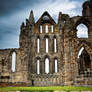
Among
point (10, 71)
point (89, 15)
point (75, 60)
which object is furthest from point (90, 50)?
point (10, 71)

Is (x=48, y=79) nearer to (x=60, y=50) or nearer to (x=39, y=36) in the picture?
(x=60, y=50)

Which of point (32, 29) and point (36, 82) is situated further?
point (32, 29)

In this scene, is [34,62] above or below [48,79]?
above

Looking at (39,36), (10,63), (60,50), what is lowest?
(10,63)

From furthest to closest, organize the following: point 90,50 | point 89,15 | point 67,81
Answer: point 89,15
point 90,50
point 67,81

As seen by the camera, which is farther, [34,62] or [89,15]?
[34,62]

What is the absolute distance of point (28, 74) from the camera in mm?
30547

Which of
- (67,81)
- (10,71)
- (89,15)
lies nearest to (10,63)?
(10,71)

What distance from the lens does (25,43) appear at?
3175cm

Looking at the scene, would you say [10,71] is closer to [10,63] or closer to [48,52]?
[10,63]

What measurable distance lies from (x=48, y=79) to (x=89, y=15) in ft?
38.0

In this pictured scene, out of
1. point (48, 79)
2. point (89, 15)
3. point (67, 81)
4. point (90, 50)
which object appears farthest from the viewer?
point (48, 79)

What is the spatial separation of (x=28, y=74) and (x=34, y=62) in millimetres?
2458

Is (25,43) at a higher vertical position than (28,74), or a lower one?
higher
